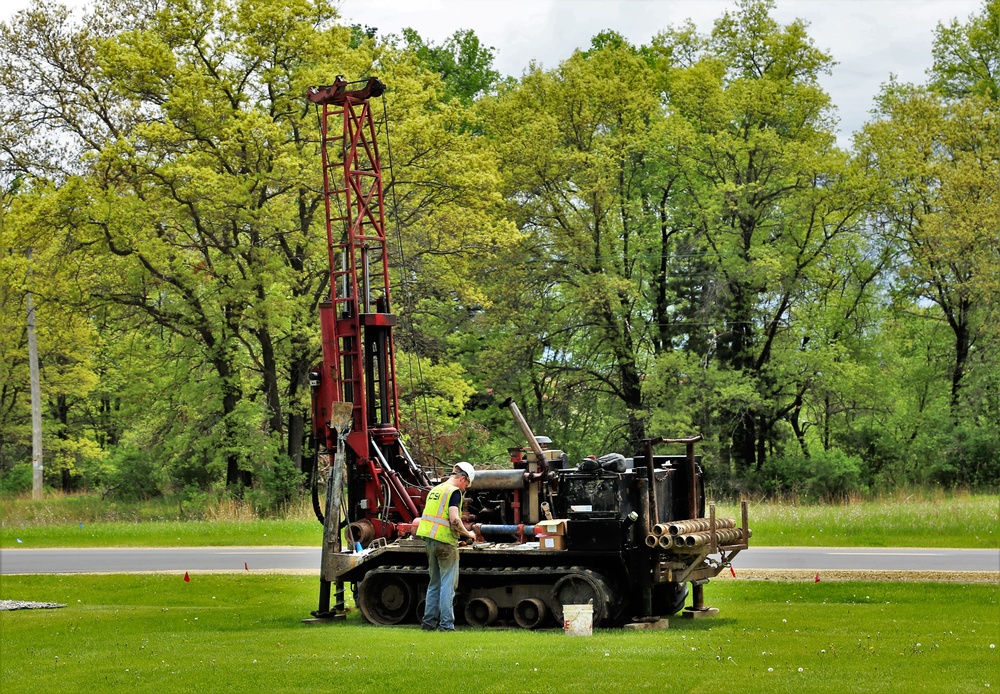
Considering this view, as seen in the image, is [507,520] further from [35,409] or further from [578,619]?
[35,409]

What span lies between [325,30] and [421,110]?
4149 millimetres

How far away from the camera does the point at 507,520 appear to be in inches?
728

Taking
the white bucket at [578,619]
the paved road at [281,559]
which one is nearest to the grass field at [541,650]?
the white bucket at [578,619]

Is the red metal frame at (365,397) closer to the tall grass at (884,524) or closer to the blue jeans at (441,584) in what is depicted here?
the blue jeans at (441,584)

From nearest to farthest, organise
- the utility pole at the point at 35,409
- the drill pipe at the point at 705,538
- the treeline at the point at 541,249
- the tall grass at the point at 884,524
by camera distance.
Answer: the drill pipe at the point at 705,538, the tall grass at the point at 884,524, the treeline at the point at 541,249, the utility pole at the point at 35,409

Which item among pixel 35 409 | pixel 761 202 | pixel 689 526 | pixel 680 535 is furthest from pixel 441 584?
pixel 35 409

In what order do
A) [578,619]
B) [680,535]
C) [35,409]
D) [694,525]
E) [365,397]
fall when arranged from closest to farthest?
[578,619], [680,535], [694,525], [365,397], [35,409]

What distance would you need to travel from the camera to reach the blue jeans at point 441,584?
16703 millimetres

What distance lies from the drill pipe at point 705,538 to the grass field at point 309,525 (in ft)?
42.2

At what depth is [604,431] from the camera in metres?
46.5

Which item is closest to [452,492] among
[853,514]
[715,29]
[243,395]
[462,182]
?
[853,514]

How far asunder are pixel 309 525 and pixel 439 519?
20.4 metres

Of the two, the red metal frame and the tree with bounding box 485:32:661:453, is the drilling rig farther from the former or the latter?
the tree with bounding box 485:32:661:453

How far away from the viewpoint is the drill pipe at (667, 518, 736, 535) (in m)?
16.4
